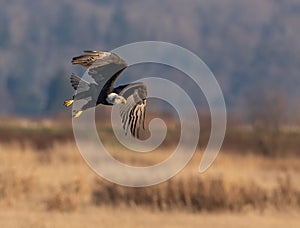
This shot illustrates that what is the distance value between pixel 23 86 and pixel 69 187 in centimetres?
11981

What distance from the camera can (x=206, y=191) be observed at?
60.6 feet

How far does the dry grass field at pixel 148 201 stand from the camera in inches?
661

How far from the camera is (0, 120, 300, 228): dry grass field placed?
1678 cm

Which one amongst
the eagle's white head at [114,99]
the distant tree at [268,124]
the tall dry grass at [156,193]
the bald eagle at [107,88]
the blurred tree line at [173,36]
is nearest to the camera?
the eagle's white head at [114,99]

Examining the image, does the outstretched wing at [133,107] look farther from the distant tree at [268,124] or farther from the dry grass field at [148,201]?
the distant tree at [268,124]

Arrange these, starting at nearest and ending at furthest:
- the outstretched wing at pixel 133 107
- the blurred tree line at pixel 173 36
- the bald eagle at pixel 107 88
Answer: the bald eagle at pixel 107 88, the outstretched wing at pixel 133 107, the blurred tree line at pixel 173 36

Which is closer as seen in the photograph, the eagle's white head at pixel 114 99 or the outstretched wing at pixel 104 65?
the eagle's white head at pixel 114 99

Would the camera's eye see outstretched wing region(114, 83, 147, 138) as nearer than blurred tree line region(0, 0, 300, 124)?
Yes

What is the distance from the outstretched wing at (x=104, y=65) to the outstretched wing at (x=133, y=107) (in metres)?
0.11

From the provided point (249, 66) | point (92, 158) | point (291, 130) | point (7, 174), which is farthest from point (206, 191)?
point (249, 66)

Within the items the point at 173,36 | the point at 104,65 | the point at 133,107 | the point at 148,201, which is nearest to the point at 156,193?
the point at 148,201

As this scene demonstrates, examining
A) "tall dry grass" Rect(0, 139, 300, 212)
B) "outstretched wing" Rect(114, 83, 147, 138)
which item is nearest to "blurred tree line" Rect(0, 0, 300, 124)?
"tall dry grass" Rect(0, 139, 300, 212)

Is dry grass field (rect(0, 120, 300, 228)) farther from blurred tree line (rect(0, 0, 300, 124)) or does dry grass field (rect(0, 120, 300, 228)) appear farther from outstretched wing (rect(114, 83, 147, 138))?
blurred tree line (rect(0, 0, 300, 124))

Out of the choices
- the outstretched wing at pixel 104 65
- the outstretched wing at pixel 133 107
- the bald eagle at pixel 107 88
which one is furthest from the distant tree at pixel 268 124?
the outstretched wing at pixel 104 65
